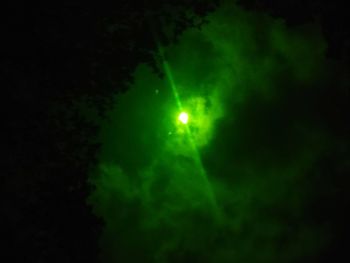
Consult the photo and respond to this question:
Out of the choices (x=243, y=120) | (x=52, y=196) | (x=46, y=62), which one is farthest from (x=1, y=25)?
(x=243, y=120)

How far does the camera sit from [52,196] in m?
4.01

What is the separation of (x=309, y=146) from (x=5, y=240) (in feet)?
65.1

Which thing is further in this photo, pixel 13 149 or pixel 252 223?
pixel 252 223

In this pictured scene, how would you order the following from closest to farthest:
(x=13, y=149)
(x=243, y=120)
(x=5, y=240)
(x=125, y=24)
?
(x=5, y=240) → (x=13, y=149) → (x=125, y=24) → (x=243, y=120)

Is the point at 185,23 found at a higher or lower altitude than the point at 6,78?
higher

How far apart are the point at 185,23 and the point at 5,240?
120 inches

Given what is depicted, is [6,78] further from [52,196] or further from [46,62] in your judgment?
[52,196]

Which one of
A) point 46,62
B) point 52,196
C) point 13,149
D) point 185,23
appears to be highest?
point 185,23

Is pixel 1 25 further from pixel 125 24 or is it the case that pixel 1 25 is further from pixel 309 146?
pixel 309 146

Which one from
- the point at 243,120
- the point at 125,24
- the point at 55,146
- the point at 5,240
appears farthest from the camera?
the point at 243,120

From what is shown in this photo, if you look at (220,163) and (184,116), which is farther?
(220,163)

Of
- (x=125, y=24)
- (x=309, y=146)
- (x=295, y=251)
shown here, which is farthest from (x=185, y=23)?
(x=295, y=251)

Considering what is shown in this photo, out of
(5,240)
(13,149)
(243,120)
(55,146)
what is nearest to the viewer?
(5,240)

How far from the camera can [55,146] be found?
4.23 metres
